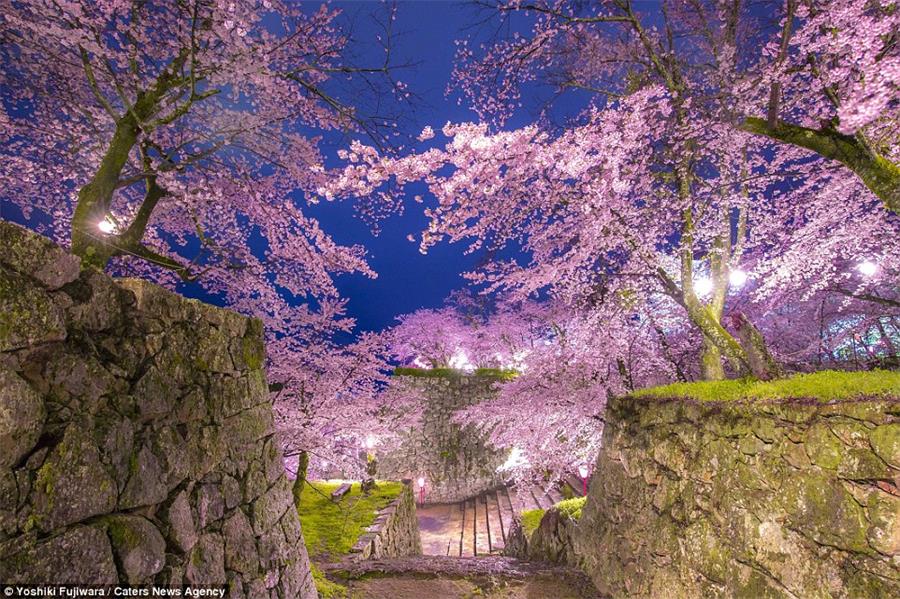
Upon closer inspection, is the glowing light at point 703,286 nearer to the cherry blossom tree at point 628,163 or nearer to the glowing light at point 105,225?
the cherry blossom tree at point 628,163

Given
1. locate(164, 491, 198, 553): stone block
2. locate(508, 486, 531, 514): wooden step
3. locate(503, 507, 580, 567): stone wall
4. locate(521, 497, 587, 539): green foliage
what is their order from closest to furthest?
1. locate(164, 491, 198, 553): stone block
2. locate(503, 507, 580, 567): stone wall
3. locate(521, 497, 587, 539): green foliage
4. locate(508, 486, 531, 514): wooden step

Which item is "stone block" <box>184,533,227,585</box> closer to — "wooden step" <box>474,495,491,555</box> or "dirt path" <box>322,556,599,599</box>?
"dirt path" <box>322,556,599,599</box>

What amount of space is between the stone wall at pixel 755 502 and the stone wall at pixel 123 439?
412 centimetres

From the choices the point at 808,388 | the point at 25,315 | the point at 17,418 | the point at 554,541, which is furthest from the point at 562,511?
the point at 25,315

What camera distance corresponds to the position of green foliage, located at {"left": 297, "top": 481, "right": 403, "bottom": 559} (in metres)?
7.59

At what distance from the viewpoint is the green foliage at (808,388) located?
328 cm

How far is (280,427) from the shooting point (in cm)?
797

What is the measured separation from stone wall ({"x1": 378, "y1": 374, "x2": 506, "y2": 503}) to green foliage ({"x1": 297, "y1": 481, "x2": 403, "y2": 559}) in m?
5.64

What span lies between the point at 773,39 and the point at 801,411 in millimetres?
5142

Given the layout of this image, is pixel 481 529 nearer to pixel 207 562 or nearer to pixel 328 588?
pixel 328 588

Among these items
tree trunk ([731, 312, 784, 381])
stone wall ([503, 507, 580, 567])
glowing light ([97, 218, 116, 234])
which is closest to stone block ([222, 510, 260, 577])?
glowing light ([97, 218, 116, 234])

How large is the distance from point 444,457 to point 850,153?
57.3 feet

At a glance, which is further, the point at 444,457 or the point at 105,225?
the point at 444,457

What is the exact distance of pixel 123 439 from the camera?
2.14 m
